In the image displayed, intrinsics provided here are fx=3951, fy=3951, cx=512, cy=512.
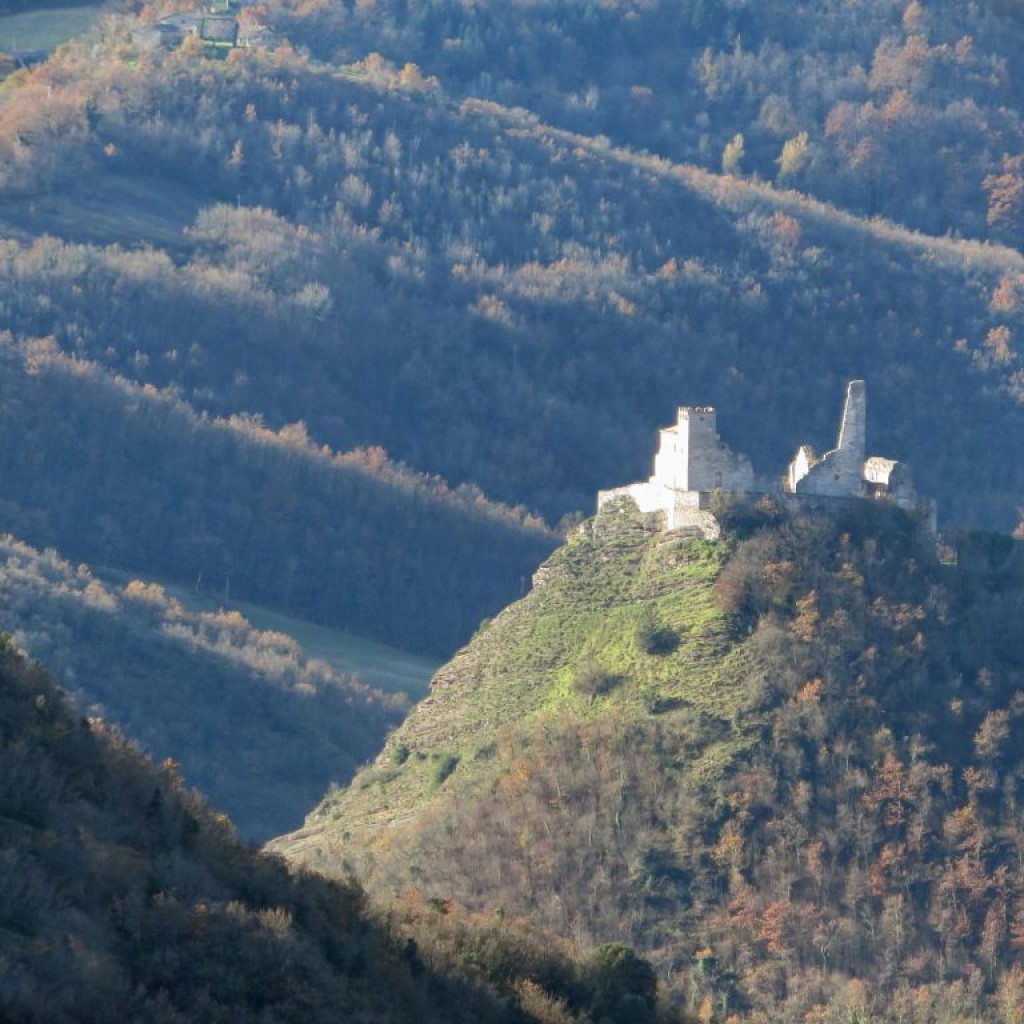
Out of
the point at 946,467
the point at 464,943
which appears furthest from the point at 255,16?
the point at 464,943

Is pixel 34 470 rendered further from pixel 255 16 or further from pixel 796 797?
pixel 255 16

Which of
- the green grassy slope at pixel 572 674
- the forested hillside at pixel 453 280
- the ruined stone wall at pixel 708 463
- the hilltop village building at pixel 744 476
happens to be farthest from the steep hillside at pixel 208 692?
the forested hillside at pixel 453 280

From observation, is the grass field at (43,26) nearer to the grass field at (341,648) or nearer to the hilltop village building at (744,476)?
the grass field at (341,648)

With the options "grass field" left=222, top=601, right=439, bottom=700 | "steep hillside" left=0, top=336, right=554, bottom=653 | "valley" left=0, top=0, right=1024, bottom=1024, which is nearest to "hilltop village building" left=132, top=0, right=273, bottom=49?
"valley" left=0, top=0, right=1024, bottom=1024

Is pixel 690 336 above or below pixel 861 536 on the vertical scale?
above

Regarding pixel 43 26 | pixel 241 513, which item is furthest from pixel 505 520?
pixel 43 26

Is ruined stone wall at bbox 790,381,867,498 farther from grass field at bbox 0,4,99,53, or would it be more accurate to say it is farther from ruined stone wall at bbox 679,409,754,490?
grass field at bbox 0,4,99,53
